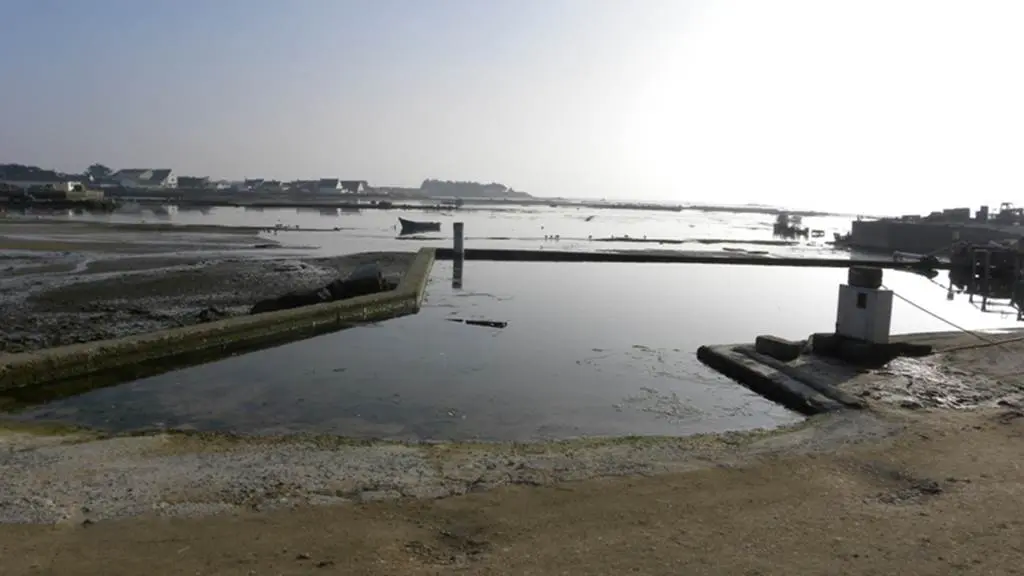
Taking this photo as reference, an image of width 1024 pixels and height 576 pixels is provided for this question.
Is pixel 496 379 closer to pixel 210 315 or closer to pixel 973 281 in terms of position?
pixel 210 315

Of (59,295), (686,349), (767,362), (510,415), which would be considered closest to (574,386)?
(510,415)

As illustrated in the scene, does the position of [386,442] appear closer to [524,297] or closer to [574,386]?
[574,386]

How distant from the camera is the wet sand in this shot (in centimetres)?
1315

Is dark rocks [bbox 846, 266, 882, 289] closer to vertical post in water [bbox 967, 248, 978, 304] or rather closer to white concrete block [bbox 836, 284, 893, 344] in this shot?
white concrete block [bbox 836, 284, 893, 344]

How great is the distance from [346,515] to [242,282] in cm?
1679

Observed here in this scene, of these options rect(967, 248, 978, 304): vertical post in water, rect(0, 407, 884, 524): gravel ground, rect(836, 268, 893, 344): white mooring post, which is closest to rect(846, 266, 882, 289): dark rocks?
rect(836, 268, 893, 344): white mooring post

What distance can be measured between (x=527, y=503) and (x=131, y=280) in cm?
1784

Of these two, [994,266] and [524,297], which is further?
[994,266]

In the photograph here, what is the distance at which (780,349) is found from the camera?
1013 centimetres

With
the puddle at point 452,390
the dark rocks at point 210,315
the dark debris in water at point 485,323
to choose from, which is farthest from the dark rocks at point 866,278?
the dark rocks at point 210,315

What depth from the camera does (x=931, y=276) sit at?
3111cm

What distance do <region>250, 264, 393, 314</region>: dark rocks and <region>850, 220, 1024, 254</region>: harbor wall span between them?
116 feet

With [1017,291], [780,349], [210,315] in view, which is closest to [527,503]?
[780,349]

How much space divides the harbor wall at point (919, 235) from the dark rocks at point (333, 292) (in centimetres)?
3532
